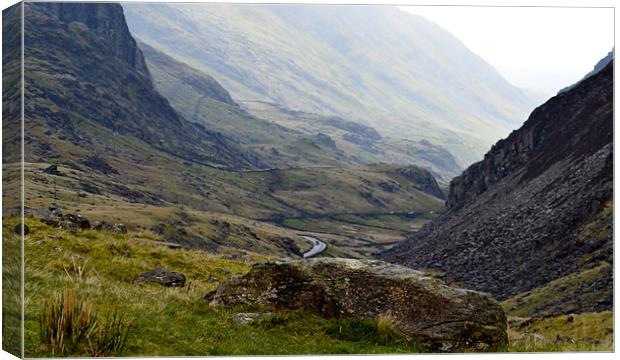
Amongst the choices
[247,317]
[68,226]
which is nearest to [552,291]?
[68,226]

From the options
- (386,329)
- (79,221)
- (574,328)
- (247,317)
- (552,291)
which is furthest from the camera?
(552,291)

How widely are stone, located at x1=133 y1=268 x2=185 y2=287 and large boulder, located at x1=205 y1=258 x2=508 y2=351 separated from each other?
179 inches

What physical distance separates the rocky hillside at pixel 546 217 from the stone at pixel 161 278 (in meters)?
45.2

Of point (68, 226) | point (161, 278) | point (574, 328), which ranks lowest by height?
point (574, 328)

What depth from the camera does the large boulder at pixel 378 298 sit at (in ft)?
66.8

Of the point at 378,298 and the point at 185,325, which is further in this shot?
the point at 378,298

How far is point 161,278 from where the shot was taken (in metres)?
26.3

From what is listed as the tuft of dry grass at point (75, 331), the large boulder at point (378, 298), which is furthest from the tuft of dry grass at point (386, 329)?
the tuft of dry grass at point (75, 331)

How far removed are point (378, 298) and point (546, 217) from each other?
101m

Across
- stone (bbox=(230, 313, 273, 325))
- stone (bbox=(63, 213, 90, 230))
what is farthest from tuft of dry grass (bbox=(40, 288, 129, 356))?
stone (bbox=(63, 213, 90, 230))

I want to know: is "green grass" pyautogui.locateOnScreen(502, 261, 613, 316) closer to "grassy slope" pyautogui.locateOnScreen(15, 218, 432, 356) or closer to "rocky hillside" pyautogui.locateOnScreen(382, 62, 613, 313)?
"rocky hillside" pyautogui.locateOnScreen(382, 62, 613, 313)

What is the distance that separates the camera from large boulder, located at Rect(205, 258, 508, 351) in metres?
20.4

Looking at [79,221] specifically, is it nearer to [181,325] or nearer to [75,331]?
[181,325]

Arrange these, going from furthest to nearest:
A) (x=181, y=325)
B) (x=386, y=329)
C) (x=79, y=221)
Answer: (x=79, y=221) < (x=386, y=329) < (x=181, y=325)
